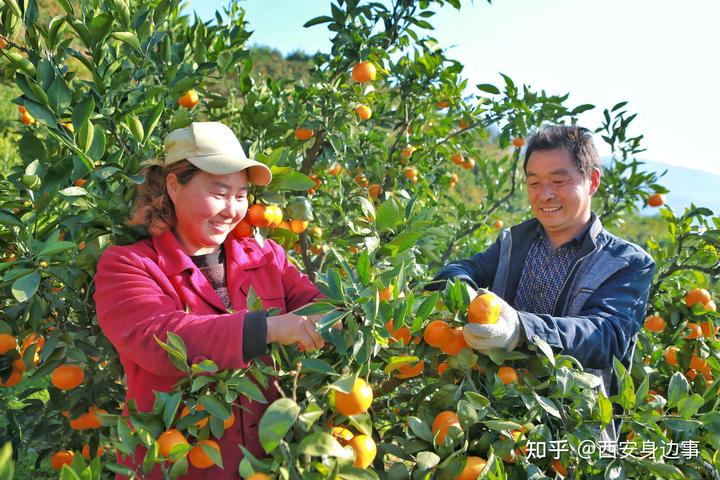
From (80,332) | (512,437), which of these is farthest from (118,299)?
(512,437)

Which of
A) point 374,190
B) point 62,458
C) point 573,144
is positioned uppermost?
point 573,144

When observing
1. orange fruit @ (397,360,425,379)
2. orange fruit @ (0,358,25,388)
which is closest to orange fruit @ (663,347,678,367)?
orange fruit @ (397,360,425,379)

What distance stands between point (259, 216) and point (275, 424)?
2.04 ft

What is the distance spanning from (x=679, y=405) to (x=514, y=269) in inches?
20.6

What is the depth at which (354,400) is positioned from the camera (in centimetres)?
89

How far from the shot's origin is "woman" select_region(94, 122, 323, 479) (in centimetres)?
100

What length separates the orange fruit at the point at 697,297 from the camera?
5.56ft

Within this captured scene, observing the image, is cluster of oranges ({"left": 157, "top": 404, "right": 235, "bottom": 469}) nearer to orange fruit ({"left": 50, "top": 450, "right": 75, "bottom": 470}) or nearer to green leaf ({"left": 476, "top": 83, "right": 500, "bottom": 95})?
orange fruit ({"left": 50, "top": 450, "right": 75, "bottom": 470})

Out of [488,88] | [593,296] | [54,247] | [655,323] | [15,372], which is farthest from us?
[488,88]

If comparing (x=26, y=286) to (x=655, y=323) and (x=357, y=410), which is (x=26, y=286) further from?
(x=655, y=323)

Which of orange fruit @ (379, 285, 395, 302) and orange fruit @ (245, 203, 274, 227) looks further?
orange fruit @ (245, 203, 274, 227)

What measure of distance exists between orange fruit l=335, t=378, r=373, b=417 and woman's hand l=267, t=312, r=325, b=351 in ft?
0.38

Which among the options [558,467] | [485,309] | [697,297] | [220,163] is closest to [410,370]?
[485,309]

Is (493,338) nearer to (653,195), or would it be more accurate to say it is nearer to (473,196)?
(653,195)
